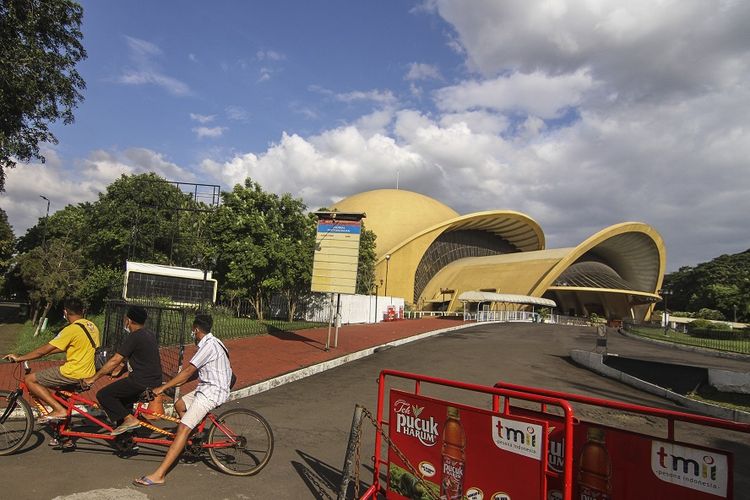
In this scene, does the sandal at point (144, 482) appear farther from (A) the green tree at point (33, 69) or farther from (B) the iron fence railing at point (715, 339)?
(B) the iron fence railing at point (715, 339)

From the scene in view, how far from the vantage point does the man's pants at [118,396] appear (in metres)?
4.55

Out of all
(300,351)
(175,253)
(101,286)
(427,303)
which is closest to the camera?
(300,351)

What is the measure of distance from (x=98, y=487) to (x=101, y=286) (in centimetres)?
2682

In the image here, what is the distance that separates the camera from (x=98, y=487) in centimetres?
402

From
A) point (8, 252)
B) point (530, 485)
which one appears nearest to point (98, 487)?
point (530, 485)

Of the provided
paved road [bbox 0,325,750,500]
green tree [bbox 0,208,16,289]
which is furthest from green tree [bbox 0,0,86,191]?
green tree [bbox 0,208,16,289]

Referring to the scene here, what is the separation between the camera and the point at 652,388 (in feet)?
34.9

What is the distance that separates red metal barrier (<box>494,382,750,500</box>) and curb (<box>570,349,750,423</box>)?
7.38m

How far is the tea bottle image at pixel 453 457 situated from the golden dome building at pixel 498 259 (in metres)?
43.6

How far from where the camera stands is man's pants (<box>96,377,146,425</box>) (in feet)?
14.9

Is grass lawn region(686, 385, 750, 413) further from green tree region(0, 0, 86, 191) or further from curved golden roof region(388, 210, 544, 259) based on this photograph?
curved golden roof region(388, 210, 544, 259)

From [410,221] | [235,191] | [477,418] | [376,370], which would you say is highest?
[410,221]

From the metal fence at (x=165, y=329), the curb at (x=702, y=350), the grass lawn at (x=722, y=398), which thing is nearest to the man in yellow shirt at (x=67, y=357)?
the metal fence at (x=165, y=329)

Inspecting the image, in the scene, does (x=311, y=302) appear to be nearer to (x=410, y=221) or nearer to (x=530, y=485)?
(x=530, y=485)
